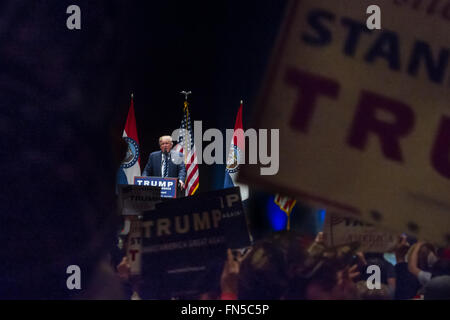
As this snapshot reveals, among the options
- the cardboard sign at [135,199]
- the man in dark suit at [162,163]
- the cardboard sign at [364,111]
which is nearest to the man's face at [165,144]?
the man in dark suit at [162,163]

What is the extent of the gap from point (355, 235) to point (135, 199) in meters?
2.04

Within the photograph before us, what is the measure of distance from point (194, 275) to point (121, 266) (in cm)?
72

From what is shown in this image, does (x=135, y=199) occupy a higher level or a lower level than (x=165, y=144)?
lower

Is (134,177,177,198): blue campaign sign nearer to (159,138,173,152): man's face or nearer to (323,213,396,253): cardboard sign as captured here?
(159,138,173,152): man's face

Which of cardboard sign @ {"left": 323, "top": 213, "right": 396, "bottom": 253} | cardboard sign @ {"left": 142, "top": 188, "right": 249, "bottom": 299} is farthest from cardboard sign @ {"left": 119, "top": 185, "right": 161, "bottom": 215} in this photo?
cardboard sign @ {"left": 323, "top": 213, "right": 396, "bottom": 253}

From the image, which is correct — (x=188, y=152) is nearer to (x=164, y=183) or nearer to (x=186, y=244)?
(x=164, y=183)

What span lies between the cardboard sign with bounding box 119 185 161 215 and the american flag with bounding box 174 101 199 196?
282 centimetres

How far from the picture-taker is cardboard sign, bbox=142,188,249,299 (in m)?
4.02

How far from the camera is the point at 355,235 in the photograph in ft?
15.7

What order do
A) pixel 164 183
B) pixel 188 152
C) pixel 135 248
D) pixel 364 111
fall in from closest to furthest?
pixel 135 248 → pixel 364 111 → pixel 164 183 → pixel 188 152

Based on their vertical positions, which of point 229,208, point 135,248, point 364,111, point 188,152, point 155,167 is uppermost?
point 188,152

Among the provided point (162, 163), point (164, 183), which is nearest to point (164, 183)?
point (164, 183)

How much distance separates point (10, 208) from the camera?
15.8 feet
